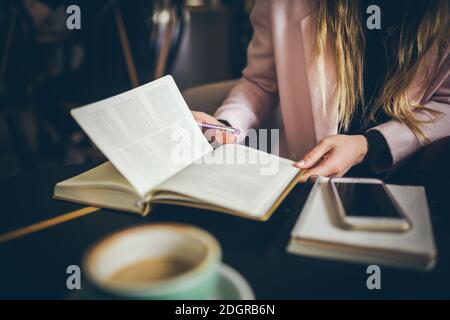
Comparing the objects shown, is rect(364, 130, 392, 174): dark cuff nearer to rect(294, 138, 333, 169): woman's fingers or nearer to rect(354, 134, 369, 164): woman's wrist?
rect(354, 134, 369, 164): woman's wrist

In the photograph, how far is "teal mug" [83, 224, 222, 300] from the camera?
29 cm

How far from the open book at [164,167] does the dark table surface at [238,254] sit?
0.03 meters

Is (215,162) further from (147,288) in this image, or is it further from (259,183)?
(147,288)

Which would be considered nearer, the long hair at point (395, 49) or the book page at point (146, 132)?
the book page at point (146, 132)

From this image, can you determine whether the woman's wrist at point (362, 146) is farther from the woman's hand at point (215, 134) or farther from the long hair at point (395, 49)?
the woman's hand at point (215, 134)

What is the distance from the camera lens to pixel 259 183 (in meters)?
0.56

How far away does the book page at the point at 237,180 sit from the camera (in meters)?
0.50

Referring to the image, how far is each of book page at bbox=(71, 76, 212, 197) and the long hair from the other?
1.24 feet

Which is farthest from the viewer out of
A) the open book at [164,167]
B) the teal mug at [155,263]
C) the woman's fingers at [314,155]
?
the woman's fingers at [314,155]

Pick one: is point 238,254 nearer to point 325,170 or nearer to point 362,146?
point 325,170

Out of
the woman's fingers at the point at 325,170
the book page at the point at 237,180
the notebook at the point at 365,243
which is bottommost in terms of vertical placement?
the notebook at the point at 365,243

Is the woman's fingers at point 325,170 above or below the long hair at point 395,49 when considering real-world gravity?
below

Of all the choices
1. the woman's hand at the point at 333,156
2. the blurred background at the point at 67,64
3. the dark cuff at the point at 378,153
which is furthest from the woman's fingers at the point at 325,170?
the blurred background at the point at 67,64

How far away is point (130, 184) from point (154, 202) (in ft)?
0.14
